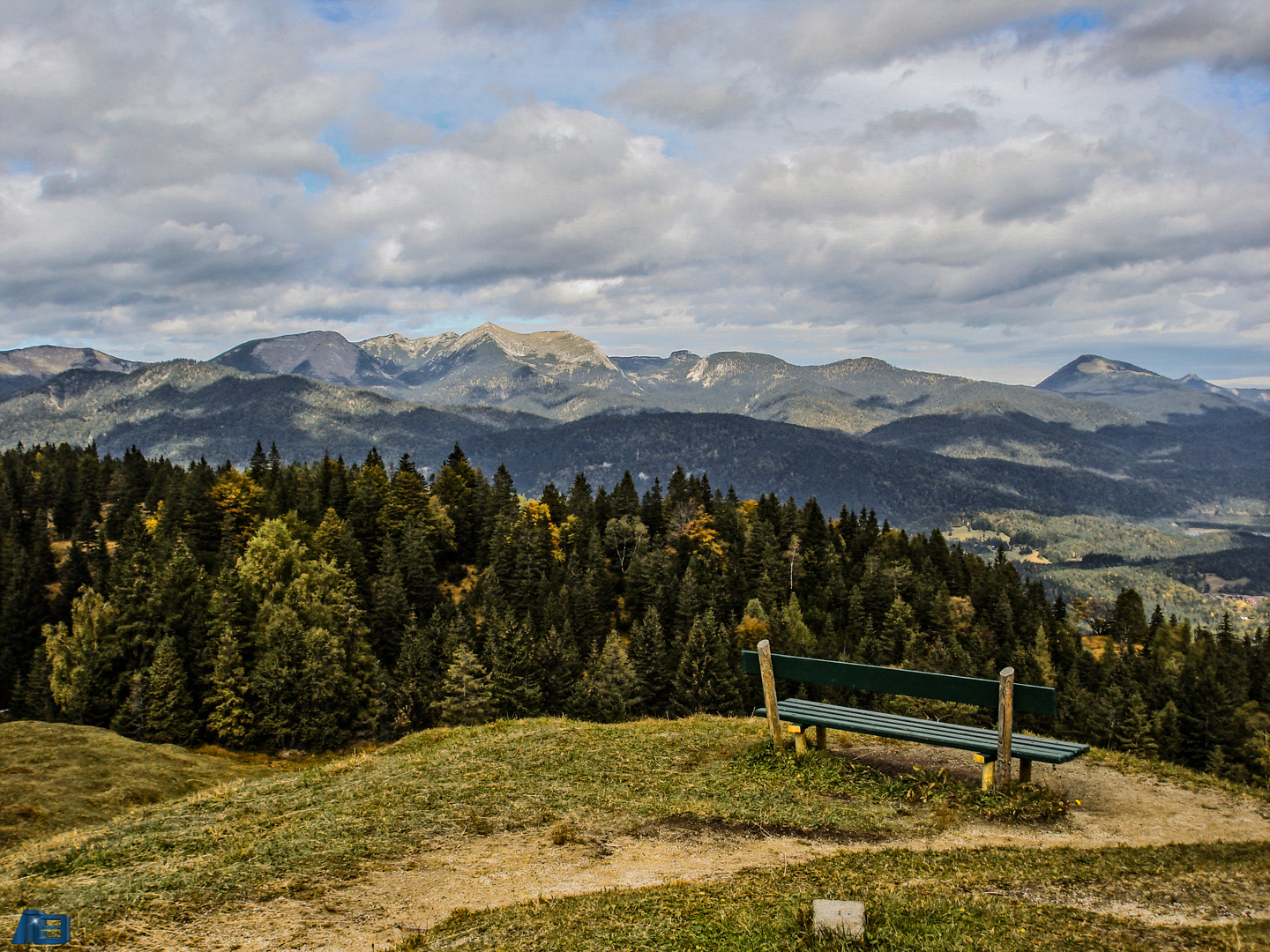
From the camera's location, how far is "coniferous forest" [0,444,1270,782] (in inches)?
2505

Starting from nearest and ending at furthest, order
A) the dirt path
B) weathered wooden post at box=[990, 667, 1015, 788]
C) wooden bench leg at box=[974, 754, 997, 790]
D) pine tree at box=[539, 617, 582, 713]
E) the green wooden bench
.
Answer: the dirt path, weathered wooden post at box=[990, 667, 1015, 788], the green wooden bench, wooden bench leg at box=[974, 754, 997, 790], pine tree at box=[539, 617, 582, 713]

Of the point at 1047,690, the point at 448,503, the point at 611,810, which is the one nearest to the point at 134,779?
the point at 611,810

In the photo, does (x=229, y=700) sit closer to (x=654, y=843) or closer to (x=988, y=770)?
(x=654, y=843)

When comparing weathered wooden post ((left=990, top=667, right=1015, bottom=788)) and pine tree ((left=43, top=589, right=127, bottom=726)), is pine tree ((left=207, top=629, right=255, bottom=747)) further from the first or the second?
weathered wooden post ((left=990, top=667, right=1015, bottom=788))

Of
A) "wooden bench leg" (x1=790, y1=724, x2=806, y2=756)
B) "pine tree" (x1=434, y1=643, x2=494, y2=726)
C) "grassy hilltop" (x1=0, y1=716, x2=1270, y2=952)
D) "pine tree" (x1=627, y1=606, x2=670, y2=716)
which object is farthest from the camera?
"pine tree" (x1=627, y1=606, x2=670, y2=716)

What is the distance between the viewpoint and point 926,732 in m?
15.7

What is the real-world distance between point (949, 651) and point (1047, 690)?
3188 inches

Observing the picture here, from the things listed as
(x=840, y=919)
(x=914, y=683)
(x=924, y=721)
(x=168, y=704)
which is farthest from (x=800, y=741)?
(x=168, y=704)

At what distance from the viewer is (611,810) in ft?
49.0

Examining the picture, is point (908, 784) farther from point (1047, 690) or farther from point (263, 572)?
point (263, 572)

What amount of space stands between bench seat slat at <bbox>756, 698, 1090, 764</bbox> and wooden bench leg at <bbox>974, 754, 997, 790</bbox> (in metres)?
0.14

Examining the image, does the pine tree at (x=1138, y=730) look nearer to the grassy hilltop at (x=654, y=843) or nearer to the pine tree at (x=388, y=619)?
the grassy hilltop at (x=654, y=843)

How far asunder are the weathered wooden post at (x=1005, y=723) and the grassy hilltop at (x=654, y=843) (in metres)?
0.44

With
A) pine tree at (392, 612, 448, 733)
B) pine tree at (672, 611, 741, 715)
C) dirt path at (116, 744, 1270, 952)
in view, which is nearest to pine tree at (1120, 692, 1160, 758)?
pine tree at (672, 611, 741, 715)
